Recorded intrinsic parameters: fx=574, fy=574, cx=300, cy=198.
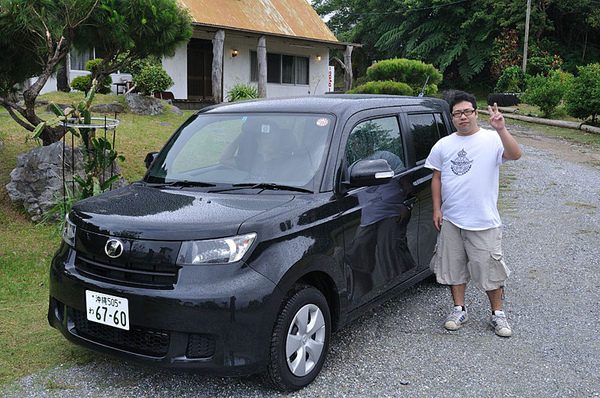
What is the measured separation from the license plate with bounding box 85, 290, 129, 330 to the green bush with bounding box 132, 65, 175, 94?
43.0ft

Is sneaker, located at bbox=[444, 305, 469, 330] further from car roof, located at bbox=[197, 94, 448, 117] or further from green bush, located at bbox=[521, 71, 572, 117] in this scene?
green bush, located at bbox=[521, 71, 572, 117]

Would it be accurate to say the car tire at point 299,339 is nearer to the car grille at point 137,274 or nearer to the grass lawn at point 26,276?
the car grille at point 137,274

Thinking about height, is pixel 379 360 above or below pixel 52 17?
below

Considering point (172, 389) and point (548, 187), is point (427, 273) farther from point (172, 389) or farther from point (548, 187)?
point (548, 187)

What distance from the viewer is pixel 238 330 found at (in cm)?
305

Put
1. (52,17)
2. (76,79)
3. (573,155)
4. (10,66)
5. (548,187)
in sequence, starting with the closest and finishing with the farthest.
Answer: (52,17), (10,66), (548,187), (573,155), (76,79)

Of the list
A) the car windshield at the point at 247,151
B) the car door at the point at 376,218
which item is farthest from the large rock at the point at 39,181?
Answer: the car door at the point at 376,218

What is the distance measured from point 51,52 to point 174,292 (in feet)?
18.8

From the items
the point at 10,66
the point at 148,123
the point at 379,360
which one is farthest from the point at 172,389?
the point at 148,123

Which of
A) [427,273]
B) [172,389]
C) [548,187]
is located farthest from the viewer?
[548,187]

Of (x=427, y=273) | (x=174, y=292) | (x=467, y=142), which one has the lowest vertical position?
(x=427, y=273)

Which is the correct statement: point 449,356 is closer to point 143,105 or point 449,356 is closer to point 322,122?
point 322,122

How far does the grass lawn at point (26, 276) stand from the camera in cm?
388

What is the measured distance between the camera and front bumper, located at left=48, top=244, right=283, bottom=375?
302 centimetres
